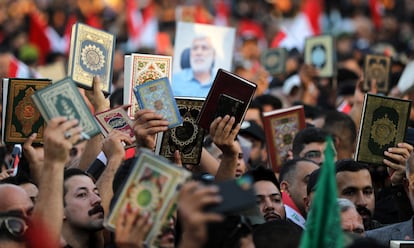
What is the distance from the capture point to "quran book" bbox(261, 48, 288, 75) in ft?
47.1

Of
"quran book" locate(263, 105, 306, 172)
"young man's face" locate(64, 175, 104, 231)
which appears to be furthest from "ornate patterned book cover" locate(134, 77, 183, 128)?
"quran book" locate(263, 105, 306, 172)

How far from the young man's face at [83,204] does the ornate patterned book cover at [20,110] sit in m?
0.68

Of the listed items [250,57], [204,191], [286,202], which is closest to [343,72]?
[250,57]

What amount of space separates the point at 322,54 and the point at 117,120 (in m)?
6.84

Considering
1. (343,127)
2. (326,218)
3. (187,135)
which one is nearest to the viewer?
(326,218)

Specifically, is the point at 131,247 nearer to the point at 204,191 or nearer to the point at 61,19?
the point at 204,191

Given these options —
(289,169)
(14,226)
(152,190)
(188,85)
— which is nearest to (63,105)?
(14,226)

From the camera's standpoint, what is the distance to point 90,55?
837cm

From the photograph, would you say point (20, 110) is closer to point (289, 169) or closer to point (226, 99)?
point (226, 99)

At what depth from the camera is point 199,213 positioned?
16.3ft

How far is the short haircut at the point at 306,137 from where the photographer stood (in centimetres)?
948

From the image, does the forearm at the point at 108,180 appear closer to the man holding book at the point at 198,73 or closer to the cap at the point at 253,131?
the man holding book at the point at 198,73

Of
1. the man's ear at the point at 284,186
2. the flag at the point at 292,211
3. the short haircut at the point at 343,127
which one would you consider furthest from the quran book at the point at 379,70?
the flag at the point at 292,211

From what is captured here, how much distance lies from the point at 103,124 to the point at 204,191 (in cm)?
256
